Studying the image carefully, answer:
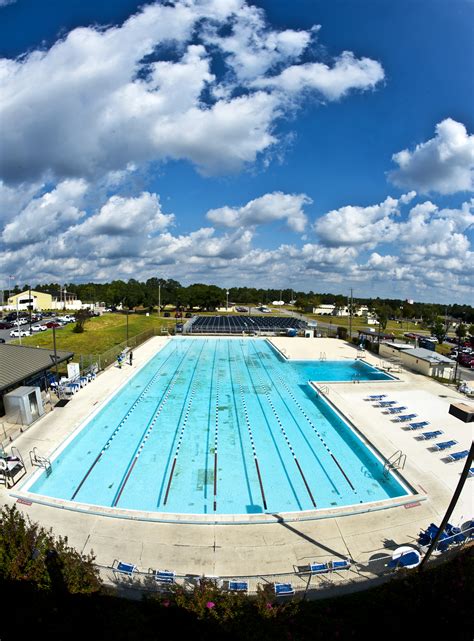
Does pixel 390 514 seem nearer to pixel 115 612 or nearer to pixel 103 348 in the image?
pixel 115 612

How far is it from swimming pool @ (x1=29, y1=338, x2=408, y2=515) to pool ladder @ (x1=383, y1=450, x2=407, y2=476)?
1.00ft

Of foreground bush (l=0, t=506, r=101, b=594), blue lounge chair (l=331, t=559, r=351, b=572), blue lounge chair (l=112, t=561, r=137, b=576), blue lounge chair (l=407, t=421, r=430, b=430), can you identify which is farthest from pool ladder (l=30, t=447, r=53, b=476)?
blue lounge chair (l=407, t=421, r=430, b=430)

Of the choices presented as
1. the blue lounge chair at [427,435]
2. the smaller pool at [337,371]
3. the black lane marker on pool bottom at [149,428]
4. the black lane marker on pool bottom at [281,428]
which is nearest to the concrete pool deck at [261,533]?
the blue lounge chair at [427,435]

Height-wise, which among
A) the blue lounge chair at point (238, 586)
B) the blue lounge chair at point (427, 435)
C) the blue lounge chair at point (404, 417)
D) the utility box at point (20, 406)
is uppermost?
the utility box at point (20, 406)

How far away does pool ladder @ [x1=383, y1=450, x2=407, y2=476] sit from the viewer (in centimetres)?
1322

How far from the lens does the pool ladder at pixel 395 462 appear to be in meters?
13.2

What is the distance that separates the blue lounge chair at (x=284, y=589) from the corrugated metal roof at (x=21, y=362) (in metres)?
14.3

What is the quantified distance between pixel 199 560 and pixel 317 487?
6054 millimetres

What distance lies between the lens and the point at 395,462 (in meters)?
13.7

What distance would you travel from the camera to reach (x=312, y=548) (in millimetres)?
9172

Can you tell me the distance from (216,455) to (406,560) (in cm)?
860

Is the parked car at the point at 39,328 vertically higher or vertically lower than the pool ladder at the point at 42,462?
higher

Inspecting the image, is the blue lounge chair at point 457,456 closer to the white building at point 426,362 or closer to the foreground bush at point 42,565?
the foreground bush at point 42,565

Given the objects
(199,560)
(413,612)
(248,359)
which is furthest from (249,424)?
(248,359)
